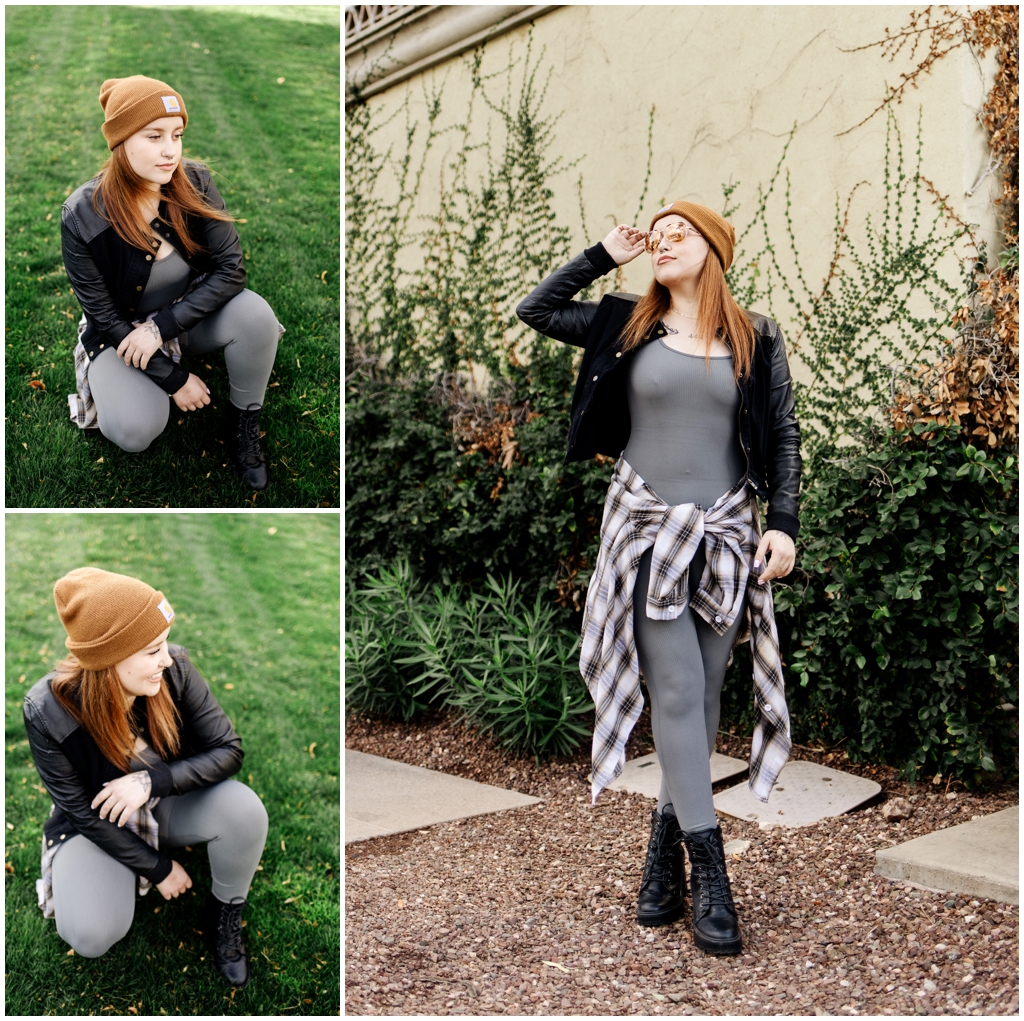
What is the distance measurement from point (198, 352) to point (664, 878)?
210cm

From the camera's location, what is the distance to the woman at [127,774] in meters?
2.73

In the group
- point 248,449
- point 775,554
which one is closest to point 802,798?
point 775,554

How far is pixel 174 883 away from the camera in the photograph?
Result: 2.93 metres

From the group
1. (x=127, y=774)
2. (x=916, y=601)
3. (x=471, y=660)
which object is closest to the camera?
(x=127, y=774)

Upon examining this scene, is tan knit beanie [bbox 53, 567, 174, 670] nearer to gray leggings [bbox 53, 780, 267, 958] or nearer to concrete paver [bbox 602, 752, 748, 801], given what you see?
gray leggings [bbox 53, 780, 267, 958]

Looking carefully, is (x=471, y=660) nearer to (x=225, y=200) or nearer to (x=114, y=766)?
(x=114, y=766)

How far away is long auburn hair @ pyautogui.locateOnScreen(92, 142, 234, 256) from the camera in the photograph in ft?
9.13

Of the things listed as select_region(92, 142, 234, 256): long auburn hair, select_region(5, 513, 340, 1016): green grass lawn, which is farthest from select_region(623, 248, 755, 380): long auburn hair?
select_region(5, 513, 340, 1016): green grass lawn

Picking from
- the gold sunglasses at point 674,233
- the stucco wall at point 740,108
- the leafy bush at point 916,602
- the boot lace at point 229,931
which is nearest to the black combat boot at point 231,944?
the boot lace at point 229,931

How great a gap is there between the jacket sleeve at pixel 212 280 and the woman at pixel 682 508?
858mm

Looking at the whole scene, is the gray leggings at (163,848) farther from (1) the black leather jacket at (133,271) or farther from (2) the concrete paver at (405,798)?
(1) the black leather jacket at (133,271)

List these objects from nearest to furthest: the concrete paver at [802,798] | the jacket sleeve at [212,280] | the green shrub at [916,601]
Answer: the jacket sleeve at [212,280] → the green shrub at [916,601] → the concrete paver at [802,798]

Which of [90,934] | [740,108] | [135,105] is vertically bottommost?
[90,934]

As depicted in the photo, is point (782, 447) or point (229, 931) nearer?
point (782, 447)
